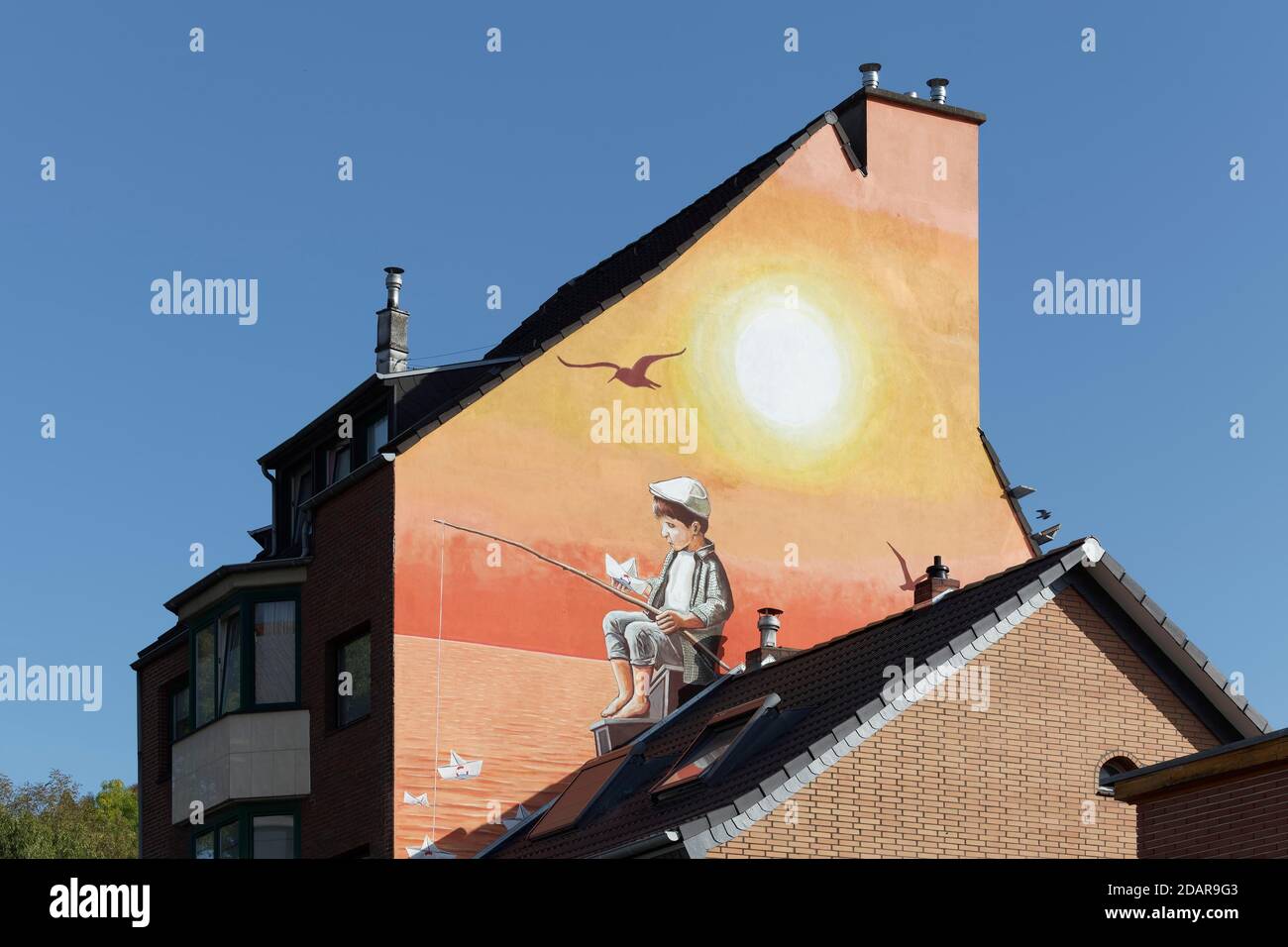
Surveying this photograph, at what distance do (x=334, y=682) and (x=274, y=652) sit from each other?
5.27 feet

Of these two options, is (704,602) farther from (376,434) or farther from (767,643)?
(376,434)

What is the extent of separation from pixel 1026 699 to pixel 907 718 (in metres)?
1.58

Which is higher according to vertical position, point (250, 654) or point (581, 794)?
point (250, 654)

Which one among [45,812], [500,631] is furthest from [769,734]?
[45,812]

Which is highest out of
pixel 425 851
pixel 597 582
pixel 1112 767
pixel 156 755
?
pixel 597 582

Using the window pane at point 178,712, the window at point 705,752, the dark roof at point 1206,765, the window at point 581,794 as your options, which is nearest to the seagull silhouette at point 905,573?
the window at point 581,794

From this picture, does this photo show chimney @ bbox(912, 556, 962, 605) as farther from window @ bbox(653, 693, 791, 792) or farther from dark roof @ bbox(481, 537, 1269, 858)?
window @ bbox(653, 693, 791, 792)

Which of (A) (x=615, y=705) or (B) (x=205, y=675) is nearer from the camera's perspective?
(A) (x=615, y=705)

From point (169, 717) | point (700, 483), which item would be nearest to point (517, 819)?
point (700, 483)

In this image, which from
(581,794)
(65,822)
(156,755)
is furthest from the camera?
(65,822)

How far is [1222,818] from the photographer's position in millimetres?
19594

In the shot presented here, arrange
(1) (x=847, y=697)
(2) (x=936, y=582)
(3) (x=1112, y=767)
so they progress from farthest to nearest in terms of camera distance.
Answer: (2) (x=936, y=582) → (3) (x=1112, y=767) → (1) (x=847, y=697)

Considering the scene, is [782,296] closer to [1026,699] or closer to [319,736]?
[319,736]
